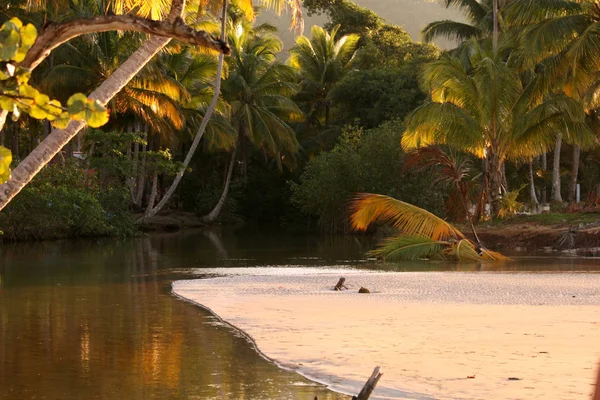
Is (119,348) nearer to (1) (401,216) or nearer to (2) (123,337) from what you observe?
(2) (123,337)

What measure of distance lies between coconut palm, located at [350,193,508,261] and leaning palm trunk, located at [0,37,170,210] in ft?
46.4

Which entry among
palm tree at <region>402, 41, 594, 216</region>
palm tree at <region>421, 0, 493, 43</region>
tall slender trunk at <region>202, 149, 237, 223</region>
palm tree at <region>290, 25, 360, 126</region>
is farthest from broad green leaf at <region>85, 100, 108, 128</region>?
palm tree at <region>290, 25, 360, 126</region>

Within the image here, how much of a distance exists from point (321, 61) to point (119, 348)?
42.5 m

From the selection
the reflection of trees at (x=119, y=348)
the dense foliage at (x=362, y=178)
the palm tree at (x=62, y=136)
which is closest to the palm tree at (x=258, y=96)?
the dense foliage at (x=362, y=178)

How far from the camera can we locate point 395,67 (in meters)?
49.5

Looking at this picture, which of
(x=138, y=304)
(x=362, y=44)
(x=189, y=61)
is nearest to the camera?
(x=138, y=304)

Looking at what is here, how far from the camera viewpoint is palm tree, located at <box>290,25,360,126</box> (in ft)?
169

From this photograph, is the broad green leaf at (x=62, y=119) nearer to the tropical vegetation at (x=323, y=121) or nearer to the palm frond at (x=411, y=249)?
the tropical vegetation at (x=323, y=121)

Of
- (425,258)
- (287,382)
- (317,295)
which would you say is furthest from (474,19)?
(287,382)

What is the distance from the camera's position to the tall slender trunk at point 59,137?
697 cm

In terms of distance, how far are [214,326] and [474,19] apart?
34243mm

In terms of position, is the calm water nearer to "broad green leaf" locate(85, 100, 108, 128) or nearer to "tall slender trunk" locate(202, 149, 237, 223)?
"broad green leaf" locate(85, 100, 108, 128)

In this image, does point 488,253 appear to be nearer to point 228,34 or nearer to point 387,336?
point 387,336

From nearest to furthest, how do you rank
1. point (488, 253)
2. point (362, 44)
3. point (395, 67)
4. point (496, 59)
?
point (488, 253), point (496, 59), point (395, 67), point (362, 44)
